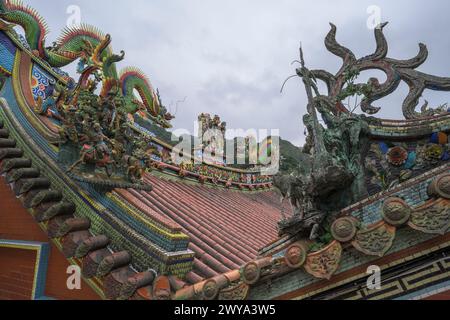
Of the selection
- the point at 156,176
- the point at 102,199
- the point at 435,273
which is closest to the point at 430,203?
the point at 435,273

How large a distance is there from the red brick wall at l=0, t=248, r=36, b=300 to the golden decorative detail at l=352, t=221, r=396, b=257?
4.12 metres

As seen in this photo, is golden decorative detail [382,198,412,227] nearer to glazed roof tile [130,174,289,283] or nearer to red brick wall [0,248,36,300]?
glazed roof tile [130,174,289,283]

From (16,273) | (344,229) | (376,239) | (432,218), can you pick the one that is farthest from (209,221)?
(432,218)

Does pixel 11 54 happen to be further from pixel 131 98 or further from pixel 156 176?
pixel 156 176

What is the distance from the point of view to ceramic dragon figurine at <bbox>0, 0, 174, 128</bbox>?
18.7 feet

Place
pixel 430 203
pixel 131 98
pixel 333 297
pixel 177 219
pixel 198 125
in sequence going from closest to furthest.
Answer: pixel 430 203
pixel 333 297
pixel 177 219
pixel 131 98
pixel 198 125

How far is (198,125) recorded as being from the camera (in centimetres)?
1212

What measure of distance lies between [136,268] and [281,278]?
5.56 ft

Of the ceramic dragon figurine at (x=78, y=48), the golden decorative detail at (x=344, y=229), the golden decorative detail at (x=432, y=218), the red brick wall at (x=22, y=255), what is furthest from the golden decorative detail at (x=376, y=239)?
the ceramic dragon figurine at (x=78, y=48)

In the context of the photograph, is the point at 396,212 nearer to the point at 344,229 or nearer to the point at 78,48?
the point at 344,229

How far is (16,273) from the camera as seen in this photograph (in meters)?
4.54

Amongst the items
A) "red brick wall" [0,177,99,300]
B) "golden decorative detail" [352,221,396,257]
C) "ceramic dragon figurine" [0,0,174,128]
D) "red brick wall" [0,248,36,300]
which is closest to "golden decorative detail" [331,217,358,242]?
"golden decorative detail" [352,221,396,257]

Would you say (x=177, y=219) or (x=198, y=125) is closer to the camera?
(x=177, y=219)

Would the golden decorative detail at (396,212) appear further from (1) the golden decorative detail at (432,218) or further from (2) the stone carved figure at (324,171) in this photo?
(2) the stone carved figure at (324,171)
